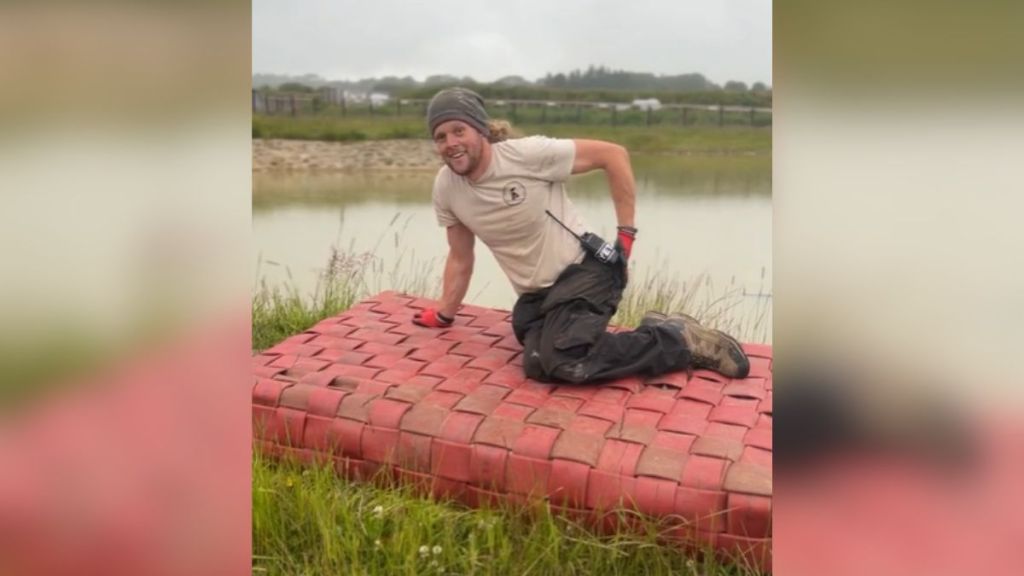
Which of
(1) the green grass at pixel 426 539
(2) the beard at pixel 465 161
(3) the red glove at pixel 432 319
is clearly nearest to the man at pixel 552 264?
(2) the beard at pixel 465 161

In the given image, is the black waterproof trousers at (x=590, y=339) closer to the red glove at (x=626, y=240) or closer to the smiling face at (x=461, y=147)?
the red glove at (x=626, y=240)

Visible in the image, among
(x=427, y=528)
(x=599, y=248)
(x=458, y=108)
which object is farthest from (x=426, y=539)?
(x=458, y=108)

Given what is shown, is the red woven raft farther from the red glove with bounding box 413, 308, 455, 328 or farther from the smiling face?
the smiling face

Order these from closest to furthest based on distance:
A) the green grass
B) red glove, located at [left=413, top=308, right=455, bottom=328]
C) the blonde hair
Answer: the green grass → the blonde hair → red glove, located at [left=413, top=308, right=455, bottom=328]

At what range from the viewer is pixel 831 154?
3.39 ft

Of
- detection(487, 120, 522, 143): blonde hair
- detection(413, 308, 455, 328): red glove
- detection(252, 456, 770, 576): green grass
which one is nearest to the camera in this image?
detection(252, 456, 770, 576): green grass

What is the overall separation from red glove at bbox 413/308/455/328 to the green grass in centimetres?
31

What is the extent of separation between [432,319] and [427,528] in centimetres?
40

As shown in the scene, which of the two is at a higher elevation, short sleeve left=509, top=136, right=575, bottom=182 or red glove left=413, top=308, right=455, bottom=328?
short sleeve left=509, top=136, right=575, bottom=182

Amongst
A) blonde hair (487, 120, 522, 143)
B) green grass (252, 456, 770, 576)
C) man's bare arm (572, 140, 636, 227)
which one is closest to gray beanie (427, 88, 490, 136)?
blonde hair (487, 120, 522, 143)

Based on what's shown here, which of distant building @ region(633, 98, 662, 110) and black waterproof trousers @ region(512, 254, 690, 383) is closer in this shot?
distant building @ region(633, 98, 662, 110)

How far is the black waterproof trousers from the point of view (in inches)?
51.2

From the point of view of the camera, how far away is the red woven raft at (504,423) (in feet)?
3.70

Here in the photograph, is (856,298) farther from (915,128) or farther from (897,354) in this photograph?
(915,128)
